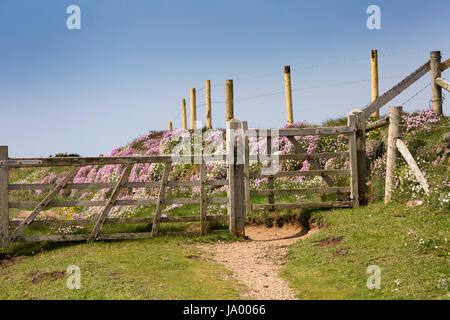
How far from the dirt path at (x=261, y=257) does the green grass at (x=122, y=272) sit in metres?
0.36

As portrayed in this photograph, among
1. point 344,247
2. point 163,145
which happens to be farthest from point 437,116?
point 163,145

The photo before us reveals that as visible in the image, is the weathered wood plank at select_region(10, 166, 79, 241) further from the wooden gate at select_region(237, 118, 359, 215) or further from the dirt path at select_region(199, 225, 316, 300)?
the wooden gate at select_region(237, 118, 359, 215)

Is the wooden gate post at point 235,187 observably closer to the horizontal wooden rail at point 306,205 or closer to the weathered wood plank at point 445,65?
the horizontal wooden rail at point 306,205

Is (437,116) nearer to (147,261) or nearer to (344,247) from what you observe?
(344,247)

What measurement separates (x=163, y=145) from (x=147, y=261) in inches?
576

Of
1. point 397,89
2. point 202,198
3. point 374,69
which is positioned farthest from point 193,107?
point 202,198

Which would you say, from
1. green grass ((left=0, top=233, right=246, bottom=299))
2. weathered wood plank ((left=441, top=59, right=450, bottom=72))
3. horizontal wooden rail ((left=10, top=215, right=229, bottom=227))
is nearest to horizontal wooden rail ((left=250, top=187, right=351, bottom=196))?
green grass ((left=0, top=233, right=246, bottom=299))

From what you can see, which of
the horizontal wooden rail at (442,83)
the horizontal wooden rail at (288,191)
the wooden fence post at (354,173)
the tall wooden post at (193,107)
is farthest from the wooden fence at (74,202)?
the tall wooden post at (193,107)

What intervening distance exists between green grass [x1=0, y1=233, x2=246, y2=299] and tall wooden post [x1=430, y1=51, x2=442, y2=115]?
375 inches

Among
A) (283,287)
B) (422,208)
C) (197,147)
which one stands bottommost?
(283,287)

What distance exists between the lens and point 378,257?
898 cm

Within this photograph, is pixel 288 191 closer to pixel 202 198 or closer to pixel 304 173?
pixel 304 173

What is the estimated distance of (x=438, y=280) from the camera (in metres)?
7.31

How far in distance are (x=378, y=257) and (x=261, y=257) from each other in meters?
2.88
